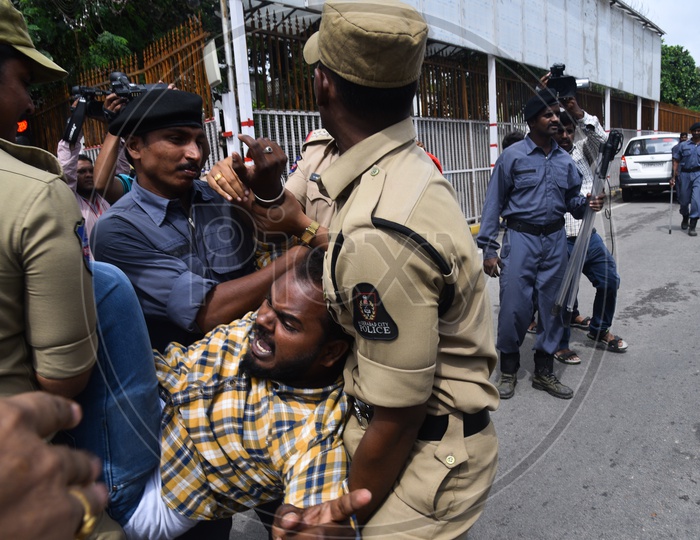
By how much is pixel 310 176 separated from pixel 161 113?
2.17ft

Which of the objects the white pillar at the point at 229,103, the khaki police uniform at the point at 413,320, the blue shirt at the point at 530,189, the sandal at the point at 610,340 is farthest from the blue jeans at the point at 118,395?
the white pillar at the point at 229,103

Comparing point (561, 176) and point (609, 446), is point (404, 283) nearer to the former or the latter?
point (609, 446)

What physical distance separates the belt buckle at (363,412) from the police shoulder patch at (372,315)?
26 centimetres

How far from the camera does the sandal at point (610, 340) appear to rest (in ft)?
13.6

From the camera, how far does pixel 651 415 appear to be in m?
3.15

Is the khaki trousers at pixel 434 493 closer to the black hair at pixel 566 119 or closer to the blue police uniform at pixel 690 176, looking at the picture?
the black hair at pixel 566 119

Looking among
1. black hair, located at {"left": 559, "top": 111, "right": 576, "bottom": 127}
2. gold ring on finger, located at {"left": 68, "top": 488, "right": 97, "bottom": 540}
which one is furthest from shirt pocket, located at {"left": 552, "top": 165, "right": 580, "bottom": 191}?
gold ring on finger, located at {"left": 68, "top": 488, "right": 97, "bottom": 540}

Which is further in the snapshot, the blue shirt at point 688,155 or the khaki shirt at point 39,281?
the blue shirt at point 688,155

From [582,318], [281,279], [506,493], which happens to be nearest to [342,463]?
[281,279]

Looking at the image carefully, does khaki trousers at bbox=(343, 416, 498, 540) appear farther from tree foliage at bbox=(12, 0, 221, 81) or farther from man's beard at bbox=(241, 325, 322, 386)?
tree foliage at bbox=(12, 0, 221, 81)

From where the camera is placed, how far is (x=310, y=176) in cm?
213

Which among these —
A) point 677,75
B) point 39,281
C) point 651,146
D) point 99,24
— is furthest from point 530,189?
point 677,75

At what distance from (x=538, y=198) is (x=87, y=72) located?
19.5 feet

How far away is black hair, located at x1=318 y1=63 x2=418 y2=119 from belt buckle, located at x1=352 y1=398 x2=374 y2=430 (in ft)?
2.14
